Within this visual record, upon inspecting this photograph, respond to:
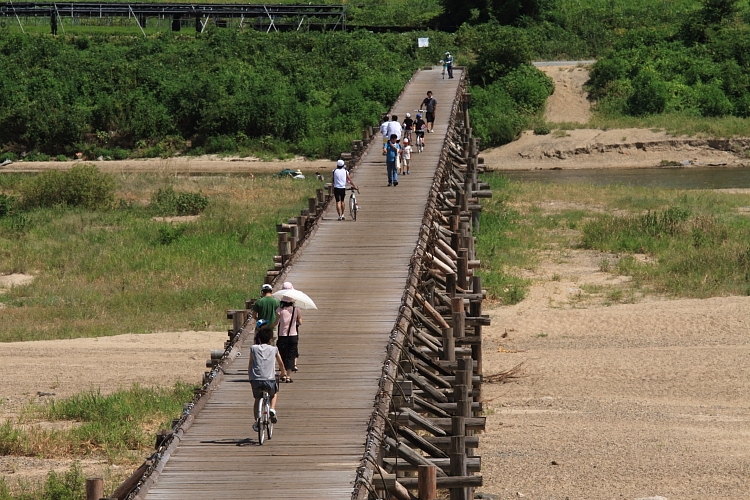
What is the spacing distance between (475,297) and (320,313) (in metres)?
4.82

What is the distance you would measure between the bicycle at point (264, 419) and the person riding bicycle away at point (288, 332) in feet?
6.16

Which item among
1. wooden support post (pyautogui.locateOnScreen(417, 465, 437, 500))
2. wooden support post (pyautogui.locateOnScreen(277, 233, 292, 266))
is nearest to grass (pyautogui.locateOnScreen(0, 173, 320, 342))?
wooden support post (pyautogui.locateOnScreen(277, 233, 292, 266))

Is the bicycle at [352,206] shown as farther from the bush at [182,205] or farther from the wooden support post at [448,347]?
the bush at [182,205]

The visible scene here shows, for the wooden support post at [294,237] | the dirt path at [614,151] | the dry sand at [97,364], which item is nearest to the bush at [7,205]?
the dry sand at [97,364]

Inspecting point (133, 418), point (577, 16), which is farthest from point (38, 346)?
point (577, 16)

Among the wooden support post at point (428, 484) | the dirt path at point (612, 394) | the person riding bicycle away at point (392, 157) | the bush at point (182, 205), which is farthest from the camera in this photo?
the bush at point (182, 205)

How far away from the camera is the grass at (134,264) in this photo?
32500 millimetres

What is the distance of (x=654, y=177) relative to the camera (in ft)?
197

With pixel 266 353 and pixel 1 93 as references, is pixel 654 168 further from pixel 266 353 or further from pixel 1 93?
pixel 266 353

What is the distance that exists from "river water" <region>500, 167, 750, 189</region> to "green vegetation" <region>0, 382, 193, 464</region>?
35.6 metres

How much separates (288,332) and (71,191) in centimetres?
3259

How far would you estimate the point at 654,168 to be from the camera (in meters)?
63.0

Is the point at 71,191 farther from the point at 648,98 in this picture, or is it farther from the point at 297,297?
the point at 297,297

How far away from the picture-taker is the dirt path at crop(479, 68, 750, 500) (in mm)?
20828
